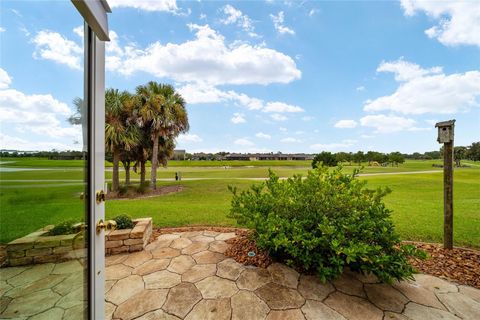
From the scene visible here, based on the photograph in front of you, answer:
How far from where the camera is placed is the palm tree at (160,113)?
474 inches

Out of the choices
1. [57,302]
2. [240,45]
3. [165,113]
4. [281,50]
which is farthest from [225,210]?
[165,113]

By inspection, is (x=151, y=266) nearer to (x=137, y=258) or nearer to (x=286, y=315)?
(x=137, y=258)

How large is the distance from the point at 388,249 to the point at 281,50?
9259mm

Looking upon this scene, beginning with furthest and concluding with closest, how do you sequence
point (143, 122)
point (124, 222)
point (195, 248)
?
point (143, 122) < point (124, 222) < point (195, 248)

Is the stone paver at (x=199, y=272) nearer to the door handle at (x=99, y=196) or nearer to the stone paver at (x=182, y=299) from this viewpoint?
the stone paver at (x=182, y=299)

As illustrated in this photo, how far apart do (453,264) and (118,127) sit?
1320 cm

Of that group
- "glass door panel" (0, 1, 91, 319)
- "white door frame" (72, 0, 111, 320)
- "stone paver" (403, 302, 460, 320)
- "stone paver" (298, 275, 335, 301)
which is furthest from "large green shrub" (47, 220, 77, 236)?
"stone paver" (403, 302, 460, 320)

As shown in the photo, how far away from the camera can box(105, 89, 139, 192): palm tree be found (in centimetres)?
1080

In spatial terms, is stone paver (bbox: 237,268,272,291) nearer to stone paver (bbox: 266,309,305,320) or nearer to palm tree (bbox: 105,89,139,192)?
stone paver (bbox: 266,309,305,320)

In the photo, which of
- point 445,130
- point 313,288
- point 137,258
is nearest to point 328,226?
point 313,288

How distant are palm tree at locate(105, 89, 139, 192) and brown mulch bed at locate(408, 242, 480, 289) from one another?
12.1 metres

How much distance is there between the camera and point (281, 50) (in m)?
9.35

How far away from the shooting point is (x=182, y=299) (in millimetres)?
2182

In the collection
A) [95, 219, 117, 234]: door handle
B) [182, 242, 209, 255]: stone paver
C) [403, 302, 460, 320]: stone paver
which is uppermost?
[95, 219, 117, 234]: door handle
